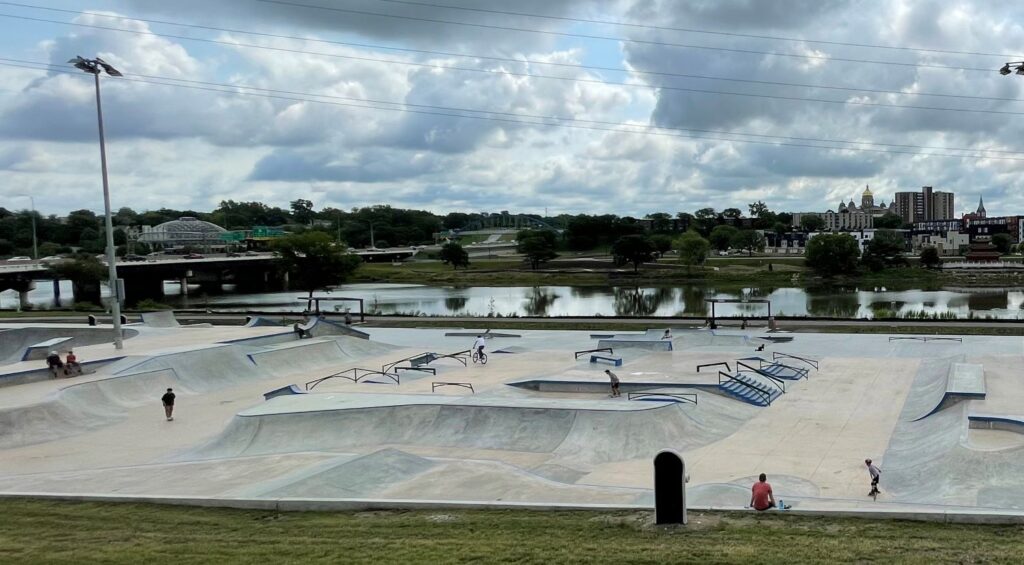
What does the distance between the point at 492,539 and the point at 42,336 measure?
117ft

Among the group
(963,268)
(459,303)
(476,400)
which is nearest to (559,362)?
(476,400)

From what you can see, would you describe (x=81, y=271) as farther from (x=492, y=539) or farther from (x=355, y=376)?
(x=492, y=539)

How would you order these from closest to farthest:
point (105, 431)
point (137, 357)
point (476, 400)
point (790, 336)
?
point (476, 400), point (105, 431), point (137, 357), point (790, 336)

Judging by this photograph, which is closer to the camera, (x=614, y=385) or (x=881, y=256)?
(x=614, y=385)

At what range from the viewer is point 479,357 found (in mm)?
30453

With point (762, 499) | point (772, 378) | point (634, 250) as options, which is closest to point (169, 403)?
point (762, 499)

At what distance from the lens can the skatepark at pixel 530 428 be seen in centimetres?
1348

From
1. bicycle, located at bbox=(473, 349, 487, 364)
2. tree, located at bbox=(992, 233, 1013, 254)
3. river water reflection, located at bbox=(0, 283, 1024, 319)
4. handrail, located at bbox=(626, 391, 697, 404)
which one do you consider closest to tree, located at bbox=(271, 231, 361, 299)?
river water reflection, located at bbox=(0, 283, 1024, 319)

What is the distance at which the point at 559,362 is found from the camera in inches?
1176

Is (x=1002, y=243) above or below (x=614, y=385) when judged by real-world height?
above

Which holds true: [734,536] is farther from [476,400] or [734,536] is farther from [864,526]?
[476,400]

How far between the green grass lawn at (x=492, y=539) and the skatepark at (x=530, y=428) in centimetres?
89

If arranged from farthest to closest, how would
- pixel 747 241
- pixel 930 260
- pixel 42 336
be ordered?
pixel 747 241 → pixel 930 260 → pixel 42 336

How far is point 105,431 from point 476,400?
1022 cm
